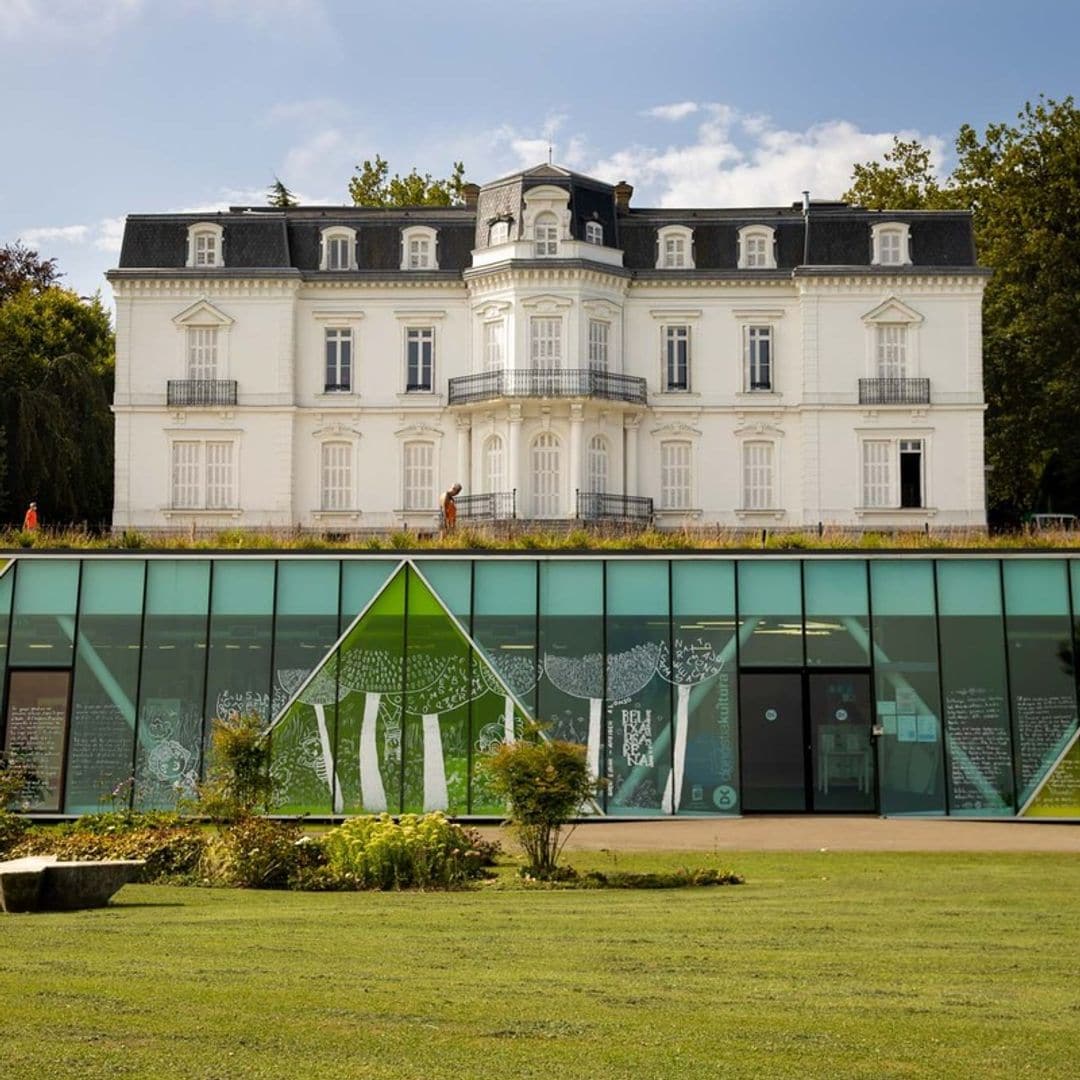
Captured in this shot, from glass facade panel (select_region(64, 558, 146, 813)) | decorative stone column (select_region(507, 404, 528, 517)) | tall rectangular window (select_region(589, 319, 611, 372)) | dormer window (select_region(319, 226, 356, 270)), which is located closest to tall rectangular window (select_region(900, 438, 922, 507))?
tall rectangular window (select_region(589, 319, 611, 372))

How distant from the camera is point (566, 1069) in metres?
8.52

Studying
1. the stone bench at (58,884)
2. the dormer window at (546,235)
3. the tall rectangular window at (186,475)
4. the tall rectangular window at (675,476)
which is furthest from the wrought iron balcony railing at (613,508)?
the stone bench at (58,884)

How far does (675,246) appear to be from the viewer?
46875 mm

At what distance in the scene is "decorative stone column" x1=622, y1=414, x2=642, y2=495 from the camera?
45.6 m

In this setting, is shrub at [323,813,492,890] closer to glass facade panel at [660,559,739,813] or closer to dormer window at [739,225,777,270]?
glass facade panel at [660,559,739,813]

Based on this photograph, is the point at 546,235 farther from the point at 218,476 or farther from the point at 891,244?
the point at 218,476

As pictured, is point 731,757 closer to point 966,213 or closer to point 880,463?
point 880,463

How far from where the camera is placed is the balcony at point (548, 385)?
44.6 m

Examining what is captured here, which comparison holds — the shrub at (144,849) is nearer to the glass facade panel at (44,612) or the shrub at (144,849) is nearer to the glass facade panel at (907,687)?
the glass facade panel at (44,612)

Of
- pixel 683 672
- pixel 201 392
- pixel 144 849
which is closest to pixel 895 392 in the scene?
pixel 201 392

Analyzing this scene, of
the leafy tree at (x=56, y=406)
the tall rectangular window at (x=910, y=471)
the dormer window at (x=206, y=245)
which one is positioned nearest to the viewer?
the tall rectangular window at (x=910, y=471)

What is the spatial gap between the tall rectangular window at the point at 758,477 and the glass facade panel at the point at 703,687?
18.3 metres

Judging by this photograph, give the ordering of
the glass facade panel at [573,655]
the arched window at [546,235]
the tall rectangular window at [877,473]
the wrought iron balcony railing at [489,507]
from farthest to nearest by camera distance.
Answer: the arched window at [546,235]
the tall rectangular window at [877,473]
the wrought iron balcony railing at [489,507]
the glass facade panel at [573,655]

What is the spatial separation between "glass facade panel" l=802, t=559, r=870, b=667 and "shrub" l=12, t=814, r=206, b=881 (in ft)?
38.8
